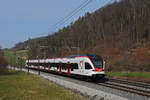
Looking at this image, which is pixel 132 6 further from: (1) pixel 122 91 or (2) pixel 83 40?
(1) pixel 122 91

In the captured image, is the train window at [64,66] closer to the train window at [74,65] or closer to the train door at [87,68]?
the train window at [74,65]

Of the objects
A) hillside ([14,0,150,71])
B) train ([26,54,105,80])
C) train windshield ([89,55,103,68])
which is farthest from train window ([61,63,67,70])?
hillside ([14,0,150,71])

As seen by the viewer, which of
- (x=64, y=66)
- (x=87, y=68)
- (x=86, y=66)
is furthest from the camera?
(x=64, y=66)

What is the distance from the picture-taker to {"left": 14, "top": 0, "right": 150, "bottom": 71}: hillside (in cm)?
6490

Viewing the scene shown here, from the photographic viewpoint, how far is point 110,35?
87.8 meters

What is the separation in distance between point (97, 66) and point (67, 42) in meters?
70.5

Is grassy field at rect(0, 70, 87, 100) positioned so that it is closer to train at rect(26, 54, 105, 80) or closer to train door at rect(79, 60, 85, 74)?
train at rect(26, 54, 105, 80)

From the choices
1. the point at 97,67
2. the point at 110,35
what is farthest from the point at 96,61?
the point at 110,35

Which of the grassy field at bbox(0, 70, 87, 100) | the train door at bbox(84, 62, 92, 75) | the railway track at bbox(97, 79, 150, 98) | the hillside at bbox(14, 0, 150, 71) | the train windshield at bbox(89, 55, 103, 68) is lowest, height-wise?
the grassy field at bbox(0, 70, 87, 100)

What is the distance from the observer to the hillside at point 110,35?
64.9m

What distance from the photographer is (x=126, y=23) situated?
8669 cm

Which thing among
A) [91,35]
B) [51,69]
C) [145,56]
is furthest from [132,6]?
[51,69]

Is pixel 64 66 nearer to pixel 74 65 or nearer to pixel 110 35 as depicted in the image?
pixel 74 65

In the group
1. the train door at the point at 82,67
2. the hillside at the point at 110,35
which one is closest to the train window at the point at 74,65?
the train door at the point at 82,67
